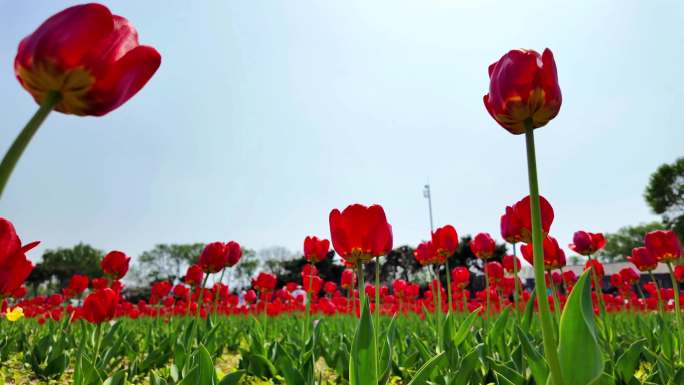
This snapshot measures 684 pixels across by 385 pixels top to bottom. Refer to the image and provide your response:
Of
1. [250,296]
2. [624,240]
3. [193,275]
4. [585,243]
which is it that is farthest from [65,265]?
[624,240]

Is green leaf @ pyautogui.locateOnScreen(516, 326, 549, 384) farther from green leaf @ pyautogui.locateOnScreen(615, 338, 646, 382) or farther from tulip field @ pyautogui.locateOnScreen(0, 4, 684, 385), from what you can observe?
green leaf @ pyautogui.locateOnScreen(615, 338, 646, 382)

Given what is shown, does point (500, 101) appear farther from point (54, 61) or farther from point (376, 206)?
point (54, 61)

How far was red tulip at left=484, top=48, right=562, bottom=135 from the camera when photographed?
1.18 m

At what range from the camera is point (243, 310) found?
31.2ft

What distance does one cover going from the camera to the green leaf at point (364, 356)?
1.49 m

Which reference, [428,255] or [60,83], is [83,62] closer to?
[60,83]

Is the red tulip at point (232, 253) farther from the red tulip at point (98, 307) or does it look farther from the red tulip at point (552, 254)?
the red tulip at point (552, 254)

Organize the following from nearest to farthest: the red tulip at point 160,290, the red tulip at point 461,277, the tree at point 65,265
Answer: the red tulip at point 461,277 < the red tulip at point 160,290 < the tree at point 65,265

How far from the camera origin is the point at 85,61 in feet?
2.64

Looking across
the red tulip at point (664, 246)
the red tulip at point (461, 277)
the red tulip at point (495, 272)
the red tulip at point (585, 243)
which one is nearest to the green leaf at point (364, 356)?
the red tulip at point (585, 243)

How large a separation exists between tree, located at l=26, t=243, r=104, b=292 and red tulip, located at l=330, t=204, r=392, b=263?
5859 centimetres

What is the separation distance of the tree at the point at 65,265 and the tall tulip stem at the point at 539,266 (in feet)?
195

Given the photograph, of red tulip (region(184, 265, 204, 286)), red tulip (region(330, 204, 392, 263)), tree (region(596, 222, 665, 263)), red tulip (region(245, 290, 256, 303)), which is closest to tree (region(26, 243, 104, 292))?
red tulip (region(245, 290, 256, 303))

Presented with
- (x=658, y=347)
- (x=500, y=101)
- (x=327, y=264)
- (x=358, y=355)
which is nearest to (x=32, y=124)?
(x=500, y=101)
